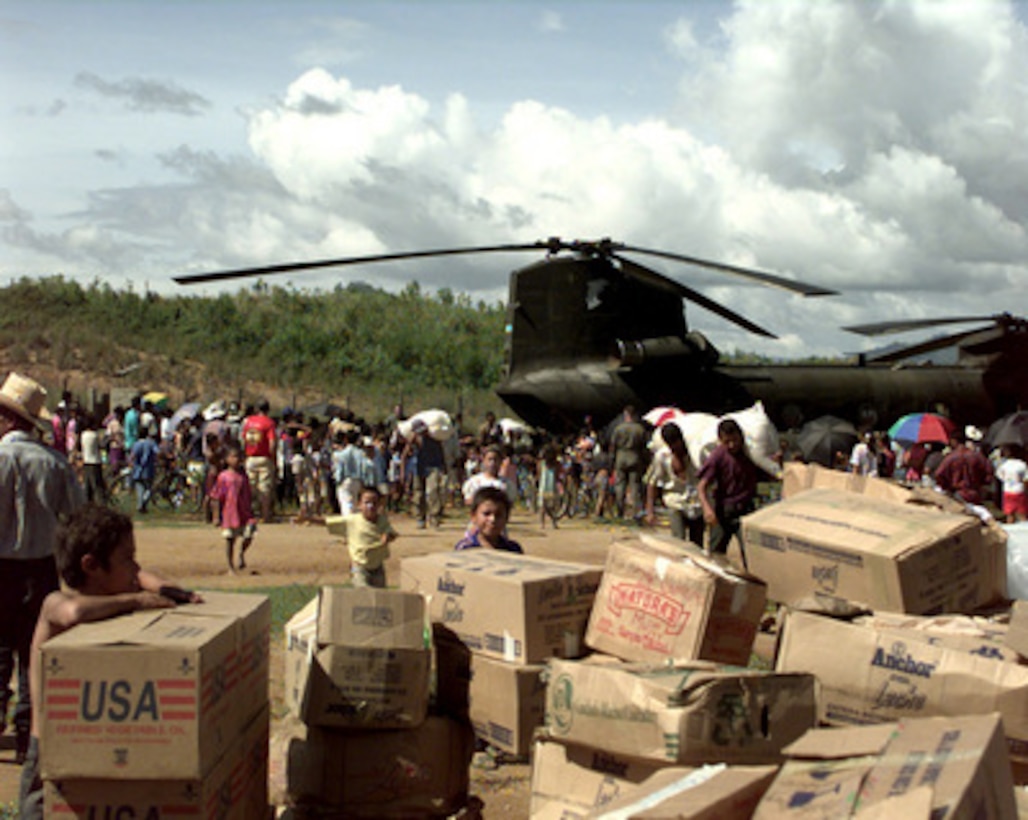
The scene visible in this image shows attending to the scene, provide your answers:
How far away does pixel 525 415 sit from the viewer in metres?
16.8

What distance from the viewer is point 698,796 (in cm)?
286

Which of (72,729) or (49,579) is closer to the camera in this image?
(72,729)

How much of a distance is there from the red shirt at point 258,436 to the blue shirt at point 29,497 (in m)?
8.64

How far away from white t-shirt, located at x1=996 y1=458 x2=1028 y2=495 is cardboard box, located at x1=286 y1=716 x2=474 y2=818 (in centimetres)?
1078

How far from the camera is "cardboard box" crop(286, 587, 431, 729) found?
14.4ft

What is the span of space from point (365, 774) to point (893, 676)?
2023 mm

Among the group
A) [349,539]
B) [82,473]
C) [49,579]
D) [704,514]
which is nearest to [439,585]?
[49,579]

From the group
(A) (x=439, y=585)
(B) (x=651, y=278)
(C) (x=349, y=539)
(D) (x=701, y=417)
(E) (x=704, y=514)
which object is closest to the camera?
(A) (x=439, y=585)

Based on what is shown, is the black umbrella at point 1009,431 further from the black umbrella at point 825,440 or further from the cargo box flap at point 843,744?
the cargo box flap at point 843,744

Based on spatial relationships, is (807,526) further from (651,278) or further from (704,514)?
(651,278)

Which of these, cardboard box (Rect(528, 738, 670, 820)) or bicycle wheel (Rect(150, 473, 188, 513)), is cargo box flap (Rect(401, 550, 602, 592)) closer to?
cardboard box (Rect(528, 738, 670, 820))

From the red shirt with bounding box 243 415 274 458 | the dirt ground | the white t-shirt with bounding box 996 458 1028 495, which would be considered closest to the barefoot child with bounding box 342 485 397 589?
the dirt ground

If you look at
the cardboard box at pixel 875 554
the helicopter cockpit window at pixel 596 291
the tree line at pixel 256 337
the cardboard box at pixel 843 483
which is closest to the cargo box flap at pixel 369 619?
the cardboard box at pixel 875 554

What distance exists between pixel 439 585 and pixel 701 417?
346 inches
